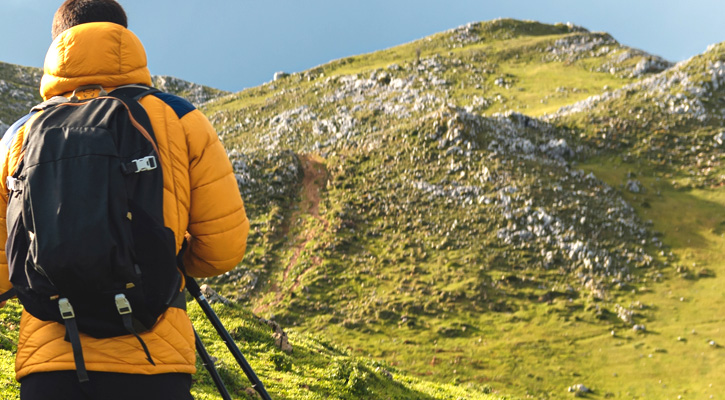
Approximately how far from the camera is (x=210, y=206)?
3.86m

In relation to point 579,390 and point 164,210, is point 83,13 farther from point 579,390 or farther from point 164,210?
point 579,390

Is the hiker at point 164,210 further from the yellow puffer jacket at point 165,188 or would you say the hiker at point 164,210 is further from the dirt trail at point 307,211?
the dirt trail at point 307,211

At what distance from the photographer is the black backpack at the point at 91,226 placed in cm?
308

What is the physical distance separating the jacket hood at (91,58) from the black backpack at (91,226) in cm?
32

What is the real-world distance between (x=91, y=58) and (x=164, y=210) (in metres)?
1.29

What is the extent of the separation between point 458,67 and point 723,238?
69507mm

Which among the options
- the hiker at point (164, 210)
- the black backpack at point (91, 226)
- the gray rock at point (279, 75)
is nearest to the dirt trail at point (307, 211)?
the hiker at point (164, 210)

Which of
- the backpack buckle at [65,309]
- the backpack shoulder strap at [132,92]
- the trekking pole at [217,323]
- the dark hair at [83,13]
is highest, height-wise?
A: the dark hair at [83,13]

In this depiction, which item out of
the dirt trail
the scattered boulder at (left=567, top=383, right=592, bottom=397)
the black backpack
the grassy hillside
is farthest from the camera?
the dirt trail

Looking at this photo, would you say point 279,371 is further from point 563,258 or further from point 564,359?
point 563,258

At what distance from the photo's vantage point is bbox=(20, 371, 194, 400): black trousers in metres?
3.21

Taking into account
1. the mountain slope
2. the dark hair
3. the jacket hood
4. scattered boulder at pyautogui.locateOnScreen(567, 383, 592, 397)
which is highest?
the dark hair

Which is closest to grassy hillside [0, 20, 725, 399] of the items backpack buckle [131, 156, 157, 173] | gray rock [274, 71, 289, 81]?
backpack buckle [131, 156, 157, 173]

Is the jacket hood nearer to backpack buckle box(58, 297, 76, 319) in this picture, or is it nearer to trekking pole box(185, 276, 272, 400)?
backpack buckle box(58, 297, 76, 319)
